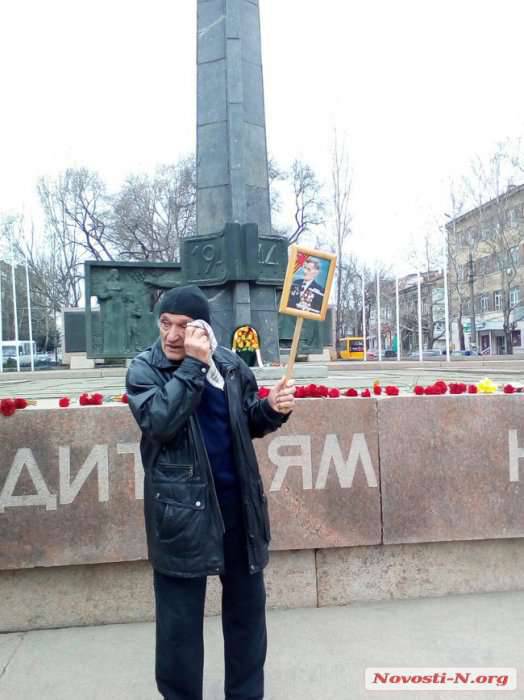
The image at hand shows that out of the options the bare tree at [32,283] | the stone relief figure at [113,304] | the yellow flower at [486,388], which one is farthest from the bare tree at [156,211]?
the yellow flower at [486,388]

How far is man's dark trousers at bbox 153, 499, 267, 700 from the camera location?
2018 millimetres

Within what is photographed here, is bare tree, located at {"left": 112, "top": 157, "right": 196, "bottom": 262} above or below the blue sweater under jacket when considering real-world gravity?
above

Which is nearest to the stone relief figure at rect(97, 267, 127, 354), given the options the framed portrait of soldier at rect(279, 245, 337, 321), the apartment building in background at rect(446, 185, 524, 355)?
the framed portrait of soldier at rect(279, 245, 337, 321)

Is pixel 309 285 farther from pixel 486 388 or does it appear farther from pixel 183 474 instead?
pixel 486 388

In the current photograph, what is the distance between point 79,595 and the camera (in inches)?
125

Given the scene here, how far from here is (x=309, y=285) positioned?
89.9 inches

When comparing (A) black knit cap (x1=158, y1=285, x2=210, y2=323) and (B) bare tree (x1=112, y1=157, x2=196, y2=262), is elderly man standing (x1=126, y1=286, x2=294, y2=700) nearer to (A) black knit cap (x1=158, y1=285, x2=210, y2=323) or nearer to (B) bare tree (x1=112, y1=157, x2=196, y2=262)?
(A) black knit cap (x1=158, y1=285, x2=210, y2=323)

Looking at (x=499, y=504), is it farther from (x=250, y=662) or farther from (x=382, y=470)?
(x=250, y=662)

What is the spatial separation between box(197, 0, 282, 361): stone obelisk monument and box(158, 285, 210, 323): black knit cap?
344 inches

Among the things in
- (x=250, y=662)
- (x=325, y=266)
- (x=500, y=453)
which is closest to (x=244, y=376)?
(x=325, y=266)

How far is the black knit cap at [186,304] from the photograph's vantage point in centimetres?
202

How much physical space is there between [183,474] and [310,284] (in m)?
0.85

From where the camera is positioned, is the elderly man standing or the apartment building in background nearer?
the elderly man standing

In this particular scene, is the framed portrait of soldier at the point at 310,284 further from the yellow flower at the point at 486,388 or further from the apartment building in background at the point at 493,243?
the apartment building in background at the point at 493,243
